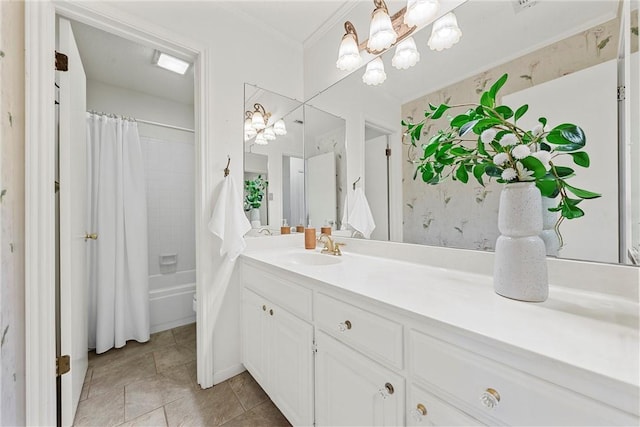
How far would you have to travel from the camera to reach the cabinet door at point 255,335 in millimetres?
1335

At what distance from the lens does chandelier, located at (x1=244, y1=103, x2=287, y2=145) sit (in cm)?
176

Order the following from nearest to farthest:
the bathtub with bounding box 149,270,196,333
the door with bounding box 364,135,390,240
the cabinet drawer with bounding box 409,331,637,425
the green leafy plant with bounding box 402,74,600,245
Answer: the cabinet drawer with bounding box 409,331,637,425, the green leafy plant with bounding box 402,74,600,245, the door with bounding box 364,135,390,240, the bathtub with bounding box 149,270,196,333

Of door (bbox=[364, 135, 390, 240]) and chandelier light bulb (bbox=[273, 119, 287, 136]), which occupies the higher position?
chandelier light bulb (bbox=[273, 119, 287, 136])

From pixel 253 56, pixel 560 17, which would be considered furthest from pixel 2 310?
pixel 560 17

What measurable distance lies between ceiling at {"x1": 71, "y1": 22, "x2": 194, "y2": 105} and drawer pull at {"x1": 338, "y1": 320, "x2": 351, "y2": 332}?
7.49 ft

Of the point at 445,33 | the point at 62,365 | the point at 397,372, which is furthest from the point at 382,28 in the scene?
the point at 62,365

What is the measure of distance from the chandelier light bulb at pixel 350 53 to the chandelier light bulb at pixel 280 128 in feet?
2.08

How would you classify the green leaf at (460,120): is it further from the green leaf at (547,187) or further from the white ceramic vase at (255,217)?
the white ceramic vase at (255,217)

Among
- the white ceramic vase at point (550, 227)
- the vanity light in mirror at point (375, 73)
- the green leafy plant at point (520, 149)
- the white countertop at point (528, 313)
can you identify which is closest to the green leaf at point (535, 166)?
the green leafy plant at point (520, 149)

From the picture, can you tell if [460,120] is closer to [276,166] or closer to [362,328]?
[362,328]

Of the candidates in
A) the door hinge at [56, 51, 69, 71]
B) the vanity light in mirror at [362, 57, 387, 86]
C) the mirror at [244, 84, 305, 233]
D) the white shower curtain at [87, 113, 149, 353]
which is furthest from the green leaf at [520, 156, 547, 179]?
the white shower curtain at [87, 113, 149, 353]

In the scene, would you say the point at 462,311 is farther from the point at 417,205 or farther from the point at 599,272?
the point at 417,205

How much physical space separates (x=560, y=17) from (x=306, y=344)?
59.1 inches

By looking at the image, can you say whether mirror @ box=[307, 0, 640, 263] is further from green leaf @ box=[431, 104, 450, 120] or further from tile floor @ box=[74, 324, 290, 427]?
tile floor @ box=[74, 324, 290, 427]
